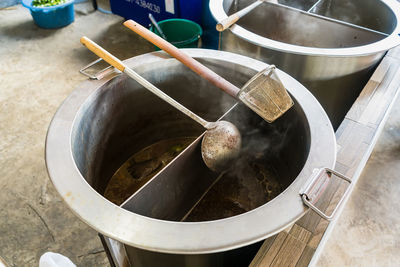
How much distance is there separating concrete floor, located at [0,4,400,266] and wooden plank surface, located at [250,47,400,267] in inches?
34.4

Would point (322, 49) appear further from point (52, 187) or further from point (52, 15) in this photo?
point (52, 15)

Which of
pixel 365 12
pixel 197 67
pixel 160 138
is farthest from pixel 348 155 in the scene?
pixel 365 12

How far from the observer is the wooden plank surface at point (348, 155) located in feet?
3.62

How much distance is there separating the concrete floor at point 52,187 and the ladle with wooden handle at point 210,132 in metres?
1.09

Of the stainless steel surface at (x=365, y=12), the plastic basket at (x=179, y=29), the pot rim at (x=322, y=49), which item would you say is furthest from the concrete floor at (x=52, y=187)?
the pot rim at (x=322, y=49)

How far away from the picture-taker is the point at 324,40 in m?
2.14

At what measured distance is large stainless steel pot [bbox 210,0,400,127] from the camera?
1632 mm

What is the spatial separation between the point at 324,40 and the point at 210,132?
132 centimetres

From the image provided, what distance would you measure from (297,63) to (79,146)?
3.83ft

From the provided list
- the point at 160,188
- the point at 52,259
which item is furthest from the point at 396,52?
the point at 52,259

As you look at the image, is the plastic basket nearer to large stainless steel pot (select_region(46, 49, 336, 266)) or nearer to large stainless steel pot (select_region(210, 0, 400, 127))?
large stainless steel pot (select_region(210, 0, 400, 127))

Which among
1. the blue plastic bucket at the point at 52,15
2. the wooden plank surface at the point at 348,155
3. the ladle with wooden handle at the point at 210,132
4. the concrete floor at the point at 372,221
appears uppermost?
the ladle with wooden handle at the point at 210,132

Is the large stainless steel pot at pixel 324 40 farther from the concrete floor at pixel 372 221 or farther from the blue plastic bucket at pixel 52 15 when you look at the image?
the blue plastic bucket at pixel 52 15

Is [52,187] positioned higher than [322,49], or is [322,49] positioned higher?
[322,49]
